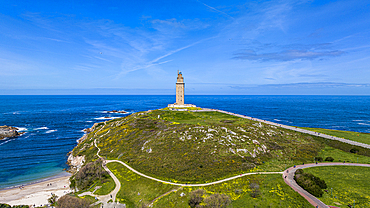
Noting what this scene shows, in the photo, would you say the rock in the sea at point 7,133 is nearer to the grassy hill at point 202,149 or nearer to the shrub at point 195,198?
the grassy hill at point 202,149

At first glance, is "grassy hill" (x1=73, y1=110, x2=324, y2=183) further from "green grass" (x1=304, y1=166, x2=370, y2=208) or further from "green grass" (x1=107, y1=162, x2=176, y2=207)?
"green grass" (x1=304, y1=166, x2=370, y2=208)

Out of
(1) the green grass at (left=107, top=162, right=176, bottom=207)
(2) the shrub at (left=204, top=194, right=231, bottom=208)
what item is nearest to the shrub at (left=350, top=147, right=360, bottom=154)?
(2) the shrub at (left=204, top=194, right=231, bottom=208)

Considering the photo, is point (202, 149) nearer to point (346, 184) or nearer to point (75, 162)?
point (346, 184)

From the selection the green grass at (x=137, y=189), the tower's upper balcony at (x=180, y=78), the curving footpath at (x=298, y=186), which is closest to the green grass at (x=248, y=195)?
the curving footpath at (x=298, y=186)

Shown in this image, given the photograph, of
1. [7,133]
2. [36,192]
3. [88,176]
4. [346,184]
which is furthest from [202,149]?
[7,133]

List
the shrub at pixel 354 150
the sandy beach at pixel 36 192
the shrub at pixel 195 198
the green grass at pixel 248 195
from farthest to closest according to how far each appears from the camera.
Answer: the shrub at pixel 354 150 < the sandy beach at pixel 36 192 < the shrub at pixel 195 198 < the green grass at pixel 248 195

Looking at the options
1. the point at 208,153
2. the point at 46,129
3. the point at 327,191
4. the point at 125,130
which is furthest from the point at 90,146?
the point at 327,191

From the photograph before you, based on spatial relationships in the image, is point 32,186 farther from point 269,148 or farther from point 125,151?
point 269,148
